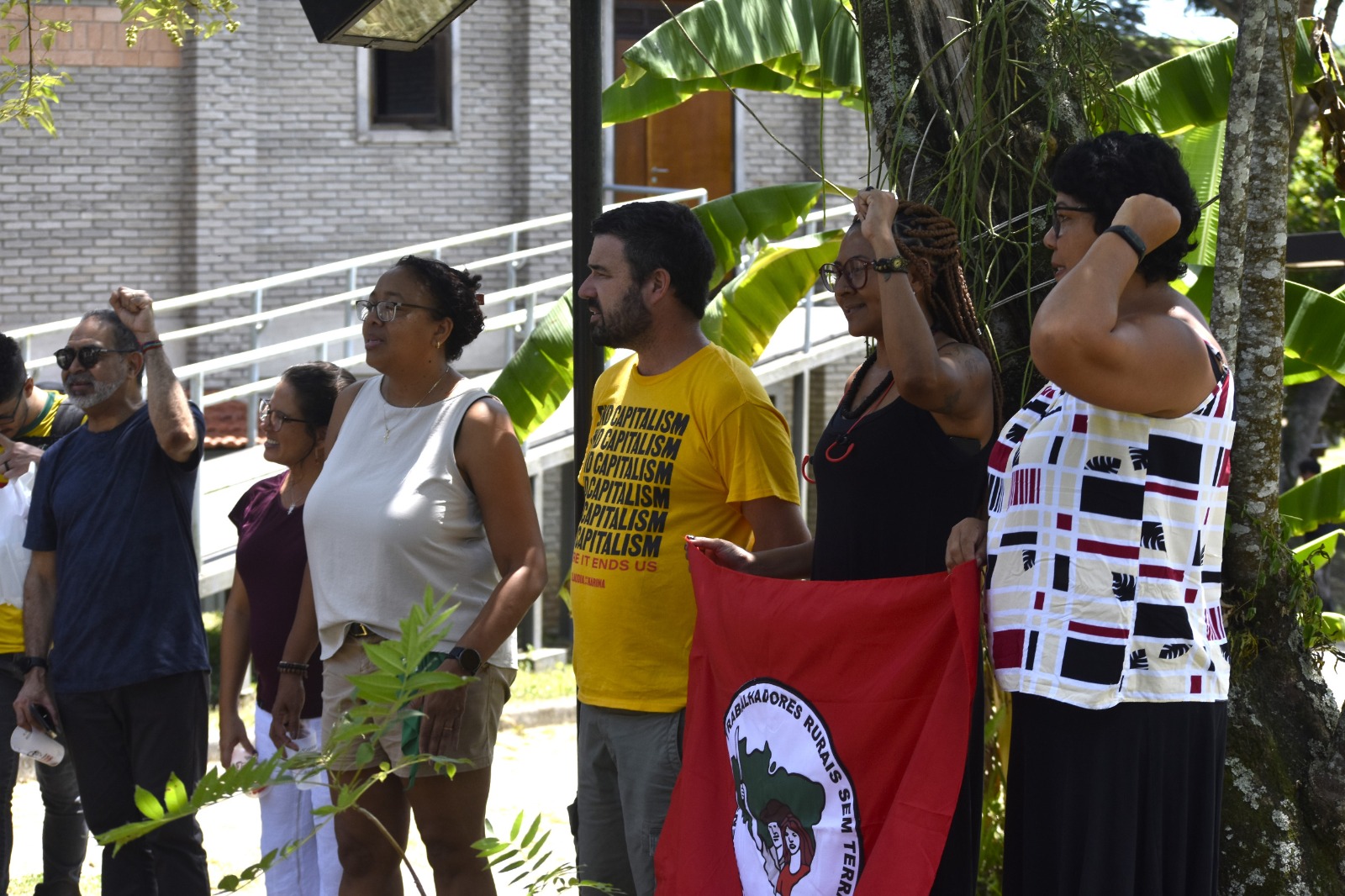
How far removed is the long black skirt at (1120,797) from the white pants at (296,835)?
2476 millimetres

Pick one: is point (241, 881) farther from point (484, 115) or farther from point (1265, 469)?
point (484, 115)

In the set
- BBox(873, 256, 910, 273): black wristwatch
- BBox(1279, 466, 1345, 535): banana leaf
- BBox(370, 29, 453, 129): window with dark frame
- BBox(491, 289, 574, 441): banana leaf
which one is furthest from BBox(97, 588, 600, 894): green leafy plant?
BBox(370, 29, 453, 129): window with dark frame

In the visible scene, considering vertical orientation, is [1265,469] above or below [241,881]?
above

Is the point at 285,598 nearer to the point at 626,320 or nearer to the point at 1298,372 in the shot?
the point at 626,320

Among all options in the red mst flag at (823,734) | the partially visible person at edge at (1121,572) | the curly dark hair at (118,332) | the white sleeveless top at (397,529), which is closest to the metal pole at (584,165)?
the white sleeveless top at (397,529)

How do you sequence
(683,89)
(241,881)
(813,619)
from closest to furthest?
(241,881)
(813,619)
(683,89)

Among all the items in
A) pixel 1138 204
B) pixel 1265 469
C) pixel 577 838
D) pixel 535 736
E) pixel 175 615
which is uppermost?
pixel 1138 204

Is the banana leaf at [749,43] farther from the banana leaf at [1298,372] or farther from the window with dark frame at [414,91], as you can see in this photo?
the window with dark frame at [414,91]

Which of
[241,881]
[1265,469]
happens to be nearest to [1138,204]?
[1265,469]

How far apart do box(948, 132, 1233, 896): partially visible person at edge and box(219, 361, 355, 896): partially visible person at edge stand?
255cm

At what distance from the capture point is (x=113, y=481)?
183 inches

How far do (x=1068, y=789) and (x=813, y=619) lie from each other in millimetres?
659

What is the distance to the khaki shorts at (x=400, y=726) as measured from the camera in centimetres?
379

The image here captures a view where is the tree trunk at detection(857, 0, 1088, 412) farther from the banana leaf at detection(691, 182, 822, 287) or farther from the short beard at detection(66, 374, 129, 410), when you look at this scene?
the banana leaf at detection(691, 182, 822, 287)
